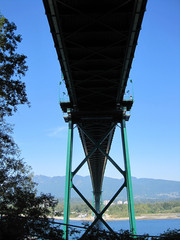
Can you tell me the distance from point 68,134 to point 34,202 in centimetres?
534

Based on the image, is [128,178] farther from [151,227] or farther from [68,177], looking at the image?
[151,227]

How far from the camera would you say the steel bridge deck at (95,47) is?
628 cm

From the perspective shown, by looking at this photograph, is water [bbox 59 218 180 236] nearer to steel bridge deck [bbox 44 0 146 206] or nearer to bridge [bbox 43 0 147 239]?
bridge [bbox 43 0 147 239]

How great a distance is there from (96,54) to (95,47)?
421 millimetres

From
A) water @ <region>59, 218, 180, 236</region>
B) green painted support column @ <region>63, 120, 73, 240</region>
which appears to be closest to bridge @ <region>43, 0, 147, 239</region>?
green painted support column @ <region>63, 120, 73, 240</region>

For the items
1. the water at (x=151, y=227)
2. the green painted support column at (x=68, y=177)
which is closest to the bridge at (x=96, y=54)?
the green painted support column at (x=68, y=177)

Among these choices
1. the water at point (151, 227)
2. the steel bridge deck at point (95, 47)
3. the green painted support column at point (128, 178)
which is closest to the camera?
the steel bridge deck at point (95, 47)

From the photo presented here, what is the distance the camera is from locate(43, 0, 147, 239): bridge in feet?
20.7

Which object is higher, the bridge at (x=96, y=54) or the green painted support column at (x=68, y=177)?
the bridge at (x=96, y=54)

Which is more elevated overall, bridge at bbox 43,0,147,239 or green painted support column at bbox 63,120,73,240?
bridge at bbox 43,0,147,239

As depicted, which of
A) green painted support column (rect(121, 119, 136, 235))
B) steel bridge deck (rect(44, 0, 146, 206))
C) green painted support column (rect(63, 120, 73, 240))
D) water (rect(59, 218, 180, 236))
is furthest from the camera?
water (rect(59, 218, 180, 236))

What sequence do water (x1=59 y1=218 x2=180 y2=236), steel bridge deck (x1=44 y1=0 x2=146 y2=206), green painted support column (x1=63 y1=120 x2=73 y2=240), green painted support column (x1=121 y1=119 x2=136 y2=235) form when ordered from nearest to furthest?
steel bridge deck (x1=44 y1=0 x2=146 y2=206)
green painted support column (x1=121 y1=119 x2=136 y2=235)
green painted support column (x1=63 y1=120 x2=73 y2=240)
water (x1=59 y1=218 x2=180 y2=236)

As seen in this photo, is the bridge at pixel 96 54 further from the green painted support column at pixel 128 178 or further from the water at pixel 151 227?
the water at pixel 151 227

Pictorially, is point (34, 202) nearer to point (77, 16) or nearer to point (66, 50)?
point (66, 50)
